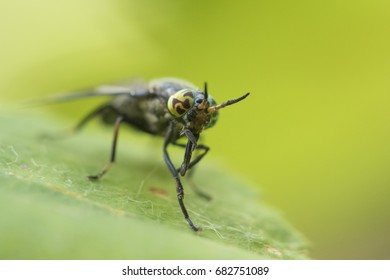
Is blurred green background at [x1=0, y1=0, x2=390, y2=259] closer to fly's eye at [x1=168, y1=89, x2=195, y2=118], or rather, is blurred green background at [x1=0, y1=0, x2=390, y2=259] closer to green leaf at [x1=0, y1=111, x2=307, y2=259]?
green leaf at [x1=0, y1=111, x2=307, y2=259]

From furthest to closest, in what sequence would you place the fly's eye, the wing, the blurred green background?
the blurred green background
the wing
the fly's eye

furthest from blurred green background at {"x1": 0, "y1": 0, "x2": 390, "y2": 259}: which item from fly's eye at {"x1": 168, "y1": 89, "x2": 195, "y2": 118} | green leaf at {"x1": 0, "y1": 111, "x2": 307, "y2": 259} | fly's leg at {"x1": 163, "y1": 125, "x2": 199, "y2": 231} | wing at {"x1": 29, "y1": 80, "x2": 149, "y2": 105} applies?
fly's eye at {"x1": 168, "y1": 89, "x2": 195, "y2": 118}

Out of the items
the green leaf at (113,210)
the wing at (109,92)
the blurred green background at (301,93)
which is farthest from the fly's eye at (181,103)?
the blurred green background at (301,93)

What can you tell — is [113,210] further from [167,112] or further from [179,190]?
[167,112]

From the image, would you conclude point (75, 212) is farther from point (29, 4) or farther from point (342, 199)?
point (29, 4)

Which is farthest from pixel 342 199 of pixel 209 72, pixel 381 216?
pixel 209 72

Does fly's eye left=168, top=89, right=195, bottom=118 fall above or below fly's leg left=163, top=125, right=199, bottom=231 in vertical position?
above

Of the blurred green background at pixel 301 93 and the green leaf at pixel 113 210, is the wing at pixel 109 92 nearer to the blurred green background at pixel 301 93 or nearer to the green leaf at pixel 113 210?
the green leaf at pixel 113 210
